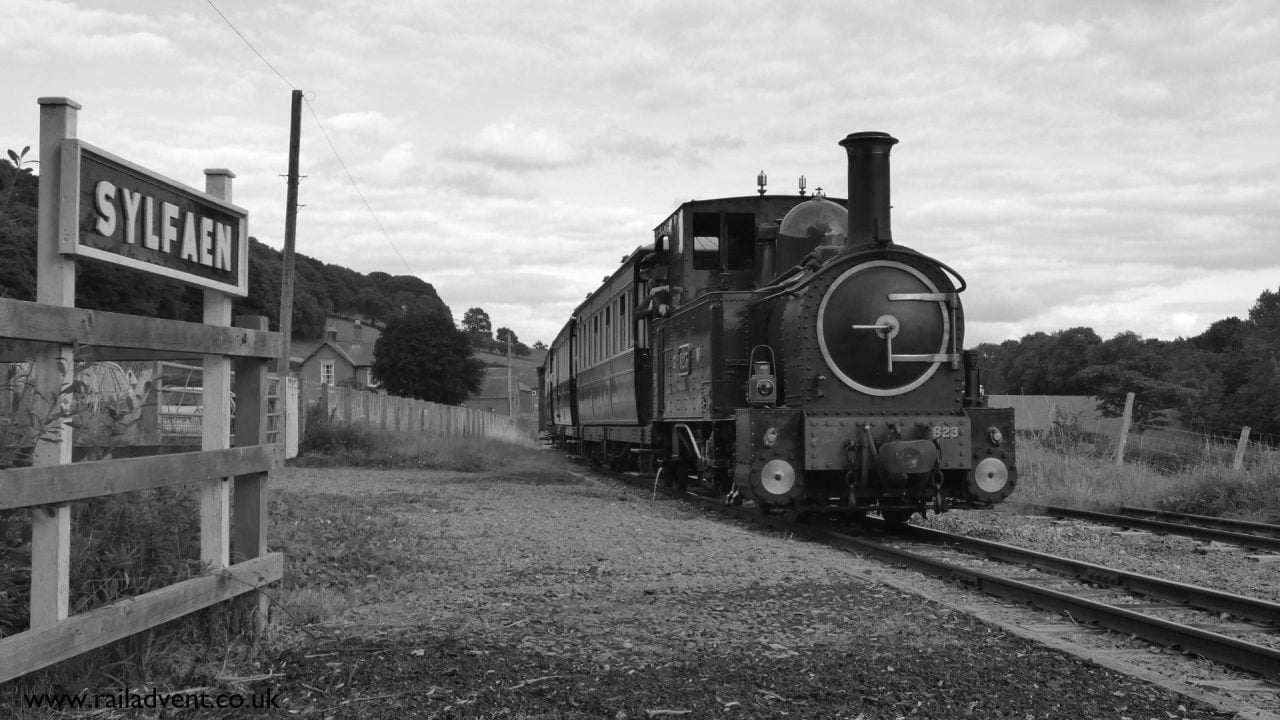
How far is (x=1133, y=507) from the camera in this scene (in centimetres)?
1318

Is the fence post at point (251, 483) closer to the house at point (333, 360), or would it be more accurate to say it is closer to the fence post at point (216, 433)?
the fence post at point (216, 433)

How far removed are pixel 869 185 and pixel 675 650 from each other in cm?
559

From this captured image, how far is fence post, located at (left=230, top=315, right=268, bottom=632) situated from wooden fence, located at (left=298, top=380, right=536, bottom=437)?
1822 centimetres

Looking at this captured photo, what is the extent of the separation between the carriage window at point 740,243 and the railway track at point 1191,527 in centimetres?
450

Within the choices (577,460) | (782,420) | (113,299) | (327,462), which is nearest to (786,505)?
(782,420)

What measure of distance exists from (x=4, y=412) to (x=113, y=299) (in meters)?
14.2

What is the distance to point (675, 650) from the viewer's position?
4.98 metres

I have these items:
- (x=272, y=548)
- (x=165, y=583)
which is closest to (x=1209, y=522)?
(x=272, y=548)

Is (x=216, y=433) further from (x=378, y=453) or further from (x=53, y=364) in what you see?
(x=378, y=453)

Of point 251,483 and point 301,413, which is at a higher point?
point 301,413

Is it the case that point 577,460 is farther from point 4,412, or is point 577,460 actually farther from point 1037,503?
point 4,412

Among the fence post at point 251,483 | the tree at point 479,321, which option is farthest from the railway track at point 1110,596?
the tree at point 479,321

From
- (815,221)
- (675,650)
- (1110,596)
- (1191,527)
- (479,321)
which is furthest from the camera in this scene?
(479,321)

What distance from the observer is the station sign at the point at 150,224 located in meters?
3.88
